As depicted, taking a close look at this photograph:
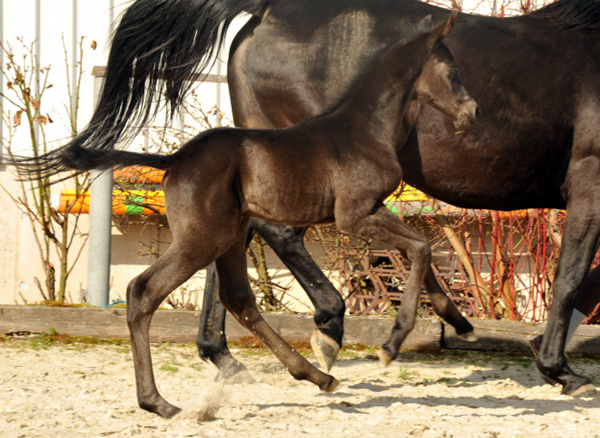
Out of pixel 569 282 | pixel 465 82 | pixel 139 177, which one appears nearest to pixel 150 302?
pixel 465 82

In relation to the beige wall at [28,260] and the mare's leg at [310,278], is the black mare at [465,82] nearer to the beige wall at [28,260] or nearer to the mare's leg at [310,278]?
the mare's leg at [310,278]

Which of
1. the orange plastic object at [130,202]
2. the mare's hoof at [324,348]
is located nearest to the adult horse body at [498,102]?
the mare's hoof at [324,348]

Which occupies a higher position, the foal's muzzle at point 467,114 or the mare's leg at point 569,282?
the foal's muzzle at point 467,114

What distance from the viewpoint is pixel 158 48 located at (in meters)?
4.64

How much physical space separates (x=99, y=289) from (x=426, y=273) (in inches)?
138

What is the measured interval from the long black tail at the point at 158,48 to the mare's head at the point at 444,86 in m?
1.17

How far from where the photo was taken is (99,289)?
21.7ft

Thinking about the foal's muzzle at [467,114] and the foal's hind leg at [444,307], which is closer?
the foal's muzzle at [467,114]

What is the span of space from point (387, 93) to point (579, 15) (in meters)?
1.38

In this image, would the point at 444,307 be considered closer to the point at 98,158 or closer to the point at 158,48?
the point at 98,158

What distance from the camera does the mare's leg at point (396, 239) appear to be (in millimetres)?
3738

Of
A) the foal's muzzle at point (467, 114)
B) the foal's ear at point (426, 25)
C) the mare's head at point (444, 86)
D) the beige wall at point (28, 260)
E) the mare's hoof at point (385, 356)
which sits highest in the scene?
the foal's ear at point (426, 25)

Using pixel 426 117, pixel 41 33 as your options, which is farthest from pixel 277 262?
pixel 426 117

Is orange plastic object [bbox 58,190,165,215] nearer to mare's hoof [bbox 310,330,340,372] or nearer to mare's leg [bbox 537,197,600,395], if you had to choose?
mare's hoof [bbox 310,330,340,372]
